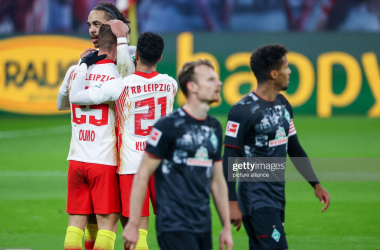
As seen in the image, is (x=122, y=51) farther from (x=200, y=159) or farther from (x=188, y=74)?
(x=200, y=159)

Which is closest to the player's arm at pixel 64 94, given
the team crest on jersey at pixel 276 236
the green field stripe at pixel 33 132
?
the team crest on jersey at pixel 276 236

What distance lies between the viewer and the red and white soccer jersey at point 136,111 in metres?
5.41

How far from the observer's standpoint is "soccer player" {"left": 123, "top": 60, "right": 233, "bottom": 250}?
415 cm

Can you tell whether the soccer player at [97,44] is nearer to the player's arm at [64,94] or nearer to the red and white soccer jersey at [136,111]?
the player's arm at [64,94]

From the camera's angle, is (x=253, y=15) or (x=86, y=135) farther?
(x=253, y=15)

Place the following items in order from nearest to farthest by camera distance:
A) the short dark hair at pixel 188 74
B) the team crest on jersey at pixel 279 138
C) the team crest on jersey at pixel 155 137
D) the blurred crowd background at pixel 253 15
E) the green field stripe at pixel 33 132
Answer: the team crest on jersey at pixel 155 137, the short dark hair at pixel 188 74, the team crest on jersey at pixel 279 138, the green field stripe at pixel 33 132, the blurred crowd background at pixel 253 15

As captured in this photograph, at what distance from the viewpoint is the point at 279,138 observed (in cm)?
512

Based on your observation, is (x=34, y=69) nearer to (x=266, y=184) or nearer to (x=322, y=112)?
(x=322, y=112)

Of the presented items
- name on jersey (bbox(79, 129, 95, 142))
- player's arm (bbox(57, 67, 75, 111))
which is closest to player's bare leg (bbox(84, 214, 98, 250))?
name on jersey (bbox(79, 129, 95, 142))

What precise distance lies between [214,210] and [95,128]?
170 inches

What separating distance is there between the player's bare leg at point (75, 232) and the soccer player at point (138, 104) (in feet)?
1.30

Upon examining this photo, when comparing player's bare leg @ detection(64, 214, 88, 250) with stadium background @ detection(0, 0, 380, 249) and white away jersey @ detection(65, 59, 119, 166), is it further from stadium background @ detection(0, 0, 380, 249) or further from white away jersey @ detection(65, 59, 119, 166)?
stadium background @ detection(0, 0, 380, 249)

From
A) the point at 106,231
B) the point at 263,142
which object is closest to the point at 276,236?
the point at 263,142

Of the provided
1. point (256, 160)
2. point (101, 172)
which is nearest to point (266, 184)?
point (256, 160)
